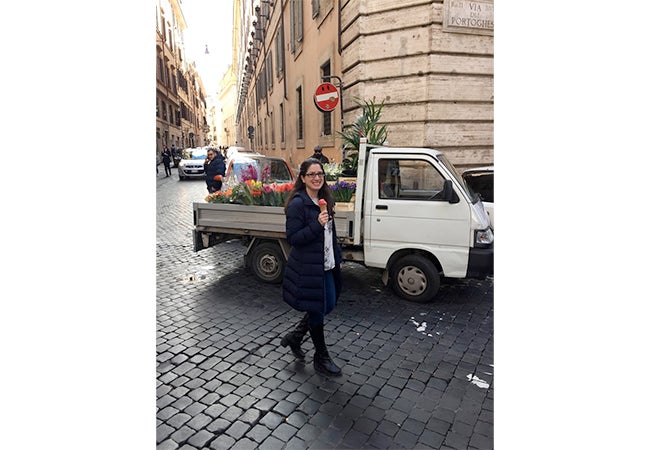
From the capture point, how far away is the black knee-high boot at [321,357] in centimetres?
351

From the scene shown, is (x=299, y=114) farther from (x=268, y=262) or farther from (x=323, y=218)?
(x=323, y=218)

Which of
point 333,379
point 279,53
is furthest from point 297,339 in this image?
point 279,53

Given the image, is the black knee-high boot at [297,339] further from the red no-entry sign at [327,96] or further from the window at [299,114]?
the window at [299,114]

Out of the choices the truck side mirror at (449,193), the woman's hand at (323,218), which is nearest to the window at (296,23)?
the truck side mirror at (449,193)

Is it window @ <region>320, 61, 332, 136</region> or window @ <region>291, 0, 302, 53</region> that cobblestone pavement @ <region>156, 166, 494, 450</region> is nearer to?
window @ <region>320, 61, 332, 136</region>

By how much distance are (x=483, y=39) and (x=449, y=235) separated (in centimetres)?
547

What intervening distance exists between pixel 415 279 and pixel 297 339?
6.40 feet

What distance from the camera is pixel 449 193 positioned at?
4820mm

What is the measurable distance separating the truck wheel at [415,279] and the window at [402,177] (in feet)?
2.51
